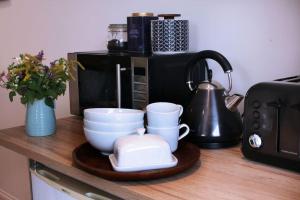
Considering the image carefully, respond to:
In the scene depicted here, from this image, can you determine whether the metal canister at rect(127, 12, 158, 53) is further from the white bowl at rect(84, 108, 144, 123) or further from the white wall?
the white bowl at rect(84, 108, 144, 123)

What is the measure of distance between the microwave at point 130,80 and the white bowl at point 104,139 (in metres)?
0.26

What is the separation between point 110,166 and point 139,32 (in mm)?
591

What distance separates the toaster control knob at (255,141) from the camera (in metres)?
1.00

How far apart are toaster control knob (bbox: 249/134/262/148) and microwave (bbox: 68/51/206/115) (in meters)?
0.36

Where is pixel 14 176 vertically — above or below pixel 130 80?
below

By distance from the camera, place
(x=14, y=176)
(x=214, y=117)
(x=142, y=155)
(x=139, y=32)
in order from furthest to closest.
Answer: (x=14, y=176) < (x=139, y=32) < (x=214, y=117) < (x=142, y=155)

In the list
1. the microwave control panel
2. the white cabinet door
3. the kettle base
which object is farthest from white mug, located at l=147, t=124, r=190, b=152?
the white cabinet door

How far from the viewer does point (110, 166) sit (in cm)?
96

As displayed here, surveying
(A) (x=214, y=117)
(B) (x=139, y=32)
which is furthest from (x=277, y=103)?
(B) (x=139, y=32)

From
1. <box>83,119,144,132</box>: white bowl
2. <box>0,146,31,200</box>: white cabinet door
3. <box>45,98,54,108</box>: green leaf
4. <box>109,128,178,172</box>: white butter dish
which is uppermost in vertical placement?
<box>45,98,54,108</box>: green leaf

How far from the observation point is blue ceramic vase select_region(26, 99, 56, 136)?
51.6 inches

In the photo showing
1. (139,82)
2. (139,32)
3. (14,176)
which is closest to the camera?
(139,82)

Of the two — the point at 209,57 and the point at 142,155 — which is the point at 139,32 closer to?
the point at 209,57

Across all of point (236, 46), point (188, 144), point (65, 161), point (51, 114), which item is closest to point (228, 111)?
point (188, 144)
